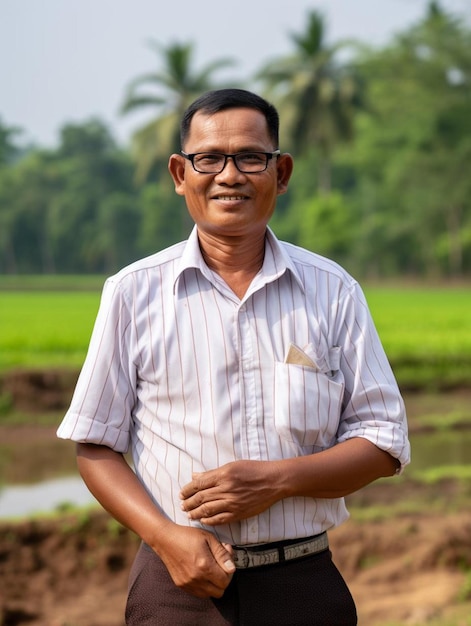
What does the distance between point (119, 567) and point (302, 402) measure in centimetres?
316

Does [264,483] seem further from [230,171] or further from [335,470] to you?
[230,171]

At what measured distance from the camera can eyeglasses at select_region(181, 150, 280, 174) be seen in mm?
1515

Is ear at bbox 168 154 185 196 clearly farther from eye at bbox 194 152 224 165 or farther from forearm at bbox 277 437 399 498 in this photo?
forearm at bbox 277 437 399 498

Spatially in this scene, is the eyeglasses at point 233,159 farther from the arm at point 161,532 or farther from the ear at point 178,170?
the arm at point 161,532

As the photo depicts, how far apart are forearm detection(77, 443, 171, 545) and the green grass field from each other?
8.12 metres

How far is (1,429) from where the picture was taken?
8219 mm

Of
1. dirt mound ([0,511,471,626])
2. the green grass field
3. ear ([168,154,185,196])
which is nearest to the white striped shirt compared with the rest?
ear ([168,154,185,196])

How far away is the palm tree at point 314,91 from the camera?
32250mm

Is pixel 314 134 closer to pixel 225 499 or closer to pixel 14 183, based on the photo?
pixel 14 183

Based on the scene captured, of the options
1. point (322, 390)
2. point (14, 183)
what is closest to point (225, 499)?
point (322, 390)

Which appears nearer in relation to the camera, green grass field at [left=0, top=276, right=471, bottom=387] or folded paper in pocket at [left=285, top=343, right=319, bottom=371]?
folded paper in pocket at [left=285, top=343, right=319, bottom=371]

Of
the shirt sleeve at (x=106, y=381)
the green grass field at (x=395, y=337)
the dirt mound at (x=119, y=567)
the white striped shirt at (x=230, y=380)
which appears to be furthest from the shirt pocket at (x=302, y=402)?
the green grass field at (x=395, y=337)

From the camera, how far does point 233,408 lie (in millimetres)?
1459

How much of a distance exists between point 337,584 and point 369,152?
3995cm
